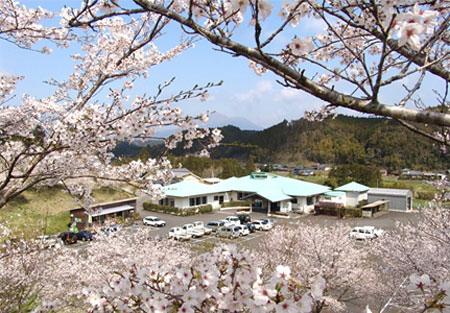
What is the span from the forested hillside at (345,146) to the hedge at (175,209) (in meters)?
22.0

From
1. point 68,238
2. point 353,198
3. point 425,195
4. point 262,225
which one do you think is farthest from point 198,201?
point 425,195

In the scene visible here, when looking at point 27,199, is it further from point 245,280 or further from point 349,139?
point 349,139

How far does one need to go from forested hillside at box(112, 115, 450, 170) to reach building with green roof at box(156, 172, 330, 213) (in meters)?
17.7

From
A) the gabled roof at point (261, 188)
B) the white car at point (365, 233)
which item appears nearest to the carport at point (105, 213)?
the gabled roof at point (261, 188)

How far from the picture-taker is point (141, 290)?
1.86m

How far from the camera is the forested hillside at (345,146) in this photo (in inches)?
2307

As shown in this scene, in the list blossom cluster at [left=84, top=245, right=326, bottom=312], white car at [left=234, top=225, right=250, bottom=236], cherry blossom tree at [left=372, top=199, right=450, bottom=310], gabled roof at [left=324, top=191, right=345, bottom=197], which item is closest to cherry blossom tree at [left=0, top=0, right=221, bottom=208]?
blossom cluster at [left=84, top=245, right=326, bottom=312]

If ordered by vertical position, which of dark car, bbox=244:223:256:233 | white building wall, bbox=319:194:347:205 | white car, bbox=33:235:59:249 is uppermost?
white car, bbox=33:235:59:249

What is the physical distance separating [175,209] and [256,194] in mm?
7227

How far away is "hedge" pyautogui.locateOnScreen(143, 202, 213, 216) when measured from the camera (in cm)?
2392

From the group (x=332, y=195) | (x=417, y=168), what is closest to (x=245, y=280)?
A: (x=332, y=195)

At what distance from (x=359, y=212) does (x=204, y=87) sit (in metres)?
23.3

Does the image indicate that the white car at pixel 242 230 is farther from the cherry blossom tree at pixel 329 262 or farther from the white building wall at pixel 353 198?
the white building wall at pixel 353 198

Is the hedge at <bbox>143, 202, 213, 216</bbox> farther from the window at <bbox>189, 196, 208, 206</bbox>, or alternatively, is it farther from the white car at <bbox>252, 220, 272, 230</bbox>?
the white car at <bbox>252, 220, 272, 230</bbox>
